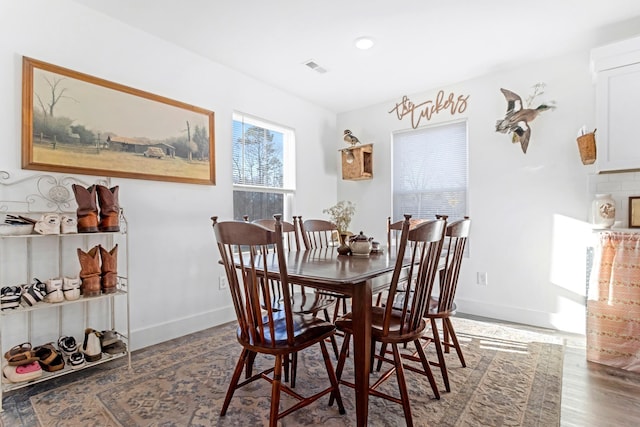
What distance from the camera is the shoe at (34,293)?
6.18ft

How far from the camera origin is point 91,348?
2.10 metres

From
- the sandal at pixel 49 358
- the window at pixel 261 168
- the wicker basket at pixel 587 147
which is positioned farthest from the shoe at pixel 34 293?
the wicker basket at pixel 587 147

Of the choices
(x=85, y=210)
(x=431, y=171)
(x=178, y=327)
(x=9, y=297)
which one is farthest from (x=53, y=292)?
(x=431, y=171)

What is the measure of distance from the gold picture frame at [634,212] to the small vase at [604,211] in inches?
4.3

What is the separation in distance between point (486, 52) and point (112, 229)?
132 inches

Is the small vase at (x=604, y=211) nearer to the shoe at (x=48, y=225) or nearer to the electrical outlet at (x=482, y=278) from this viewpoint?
the electrical outlet at (x=482, y=278)

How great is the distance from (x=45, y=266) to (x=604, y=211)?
4008mm

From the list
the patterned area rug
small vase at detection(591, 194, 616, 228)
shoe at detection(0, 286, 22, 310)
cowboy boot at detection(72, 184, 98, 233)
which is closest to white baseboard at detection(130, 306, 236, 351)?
the patterned area rug

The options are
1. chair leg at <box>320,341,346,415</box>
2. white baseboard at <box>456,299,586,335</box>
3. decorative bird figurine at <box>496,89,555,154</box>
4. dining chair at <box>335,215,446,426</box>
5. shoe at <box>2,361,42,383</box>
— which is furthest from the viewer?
decorative bird figurine at <box>496,89,555,154</box>

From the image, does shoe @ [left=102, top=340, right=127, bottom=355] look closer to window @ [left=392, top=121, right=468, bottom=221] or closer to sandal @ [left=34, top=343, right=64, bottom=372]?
sandal @ [left=34, top=343, right=64, bottom=372]

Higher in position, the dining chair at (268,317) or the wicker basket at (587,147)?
the wicker basket at (587,147)

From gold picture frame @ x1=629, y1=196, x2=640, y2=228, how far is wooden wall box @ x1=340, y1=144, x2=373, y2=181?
2471mm

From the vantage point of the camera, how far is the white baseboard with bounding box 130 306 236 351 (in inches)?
102

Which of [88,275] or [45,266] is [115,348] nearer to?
[88,275]
